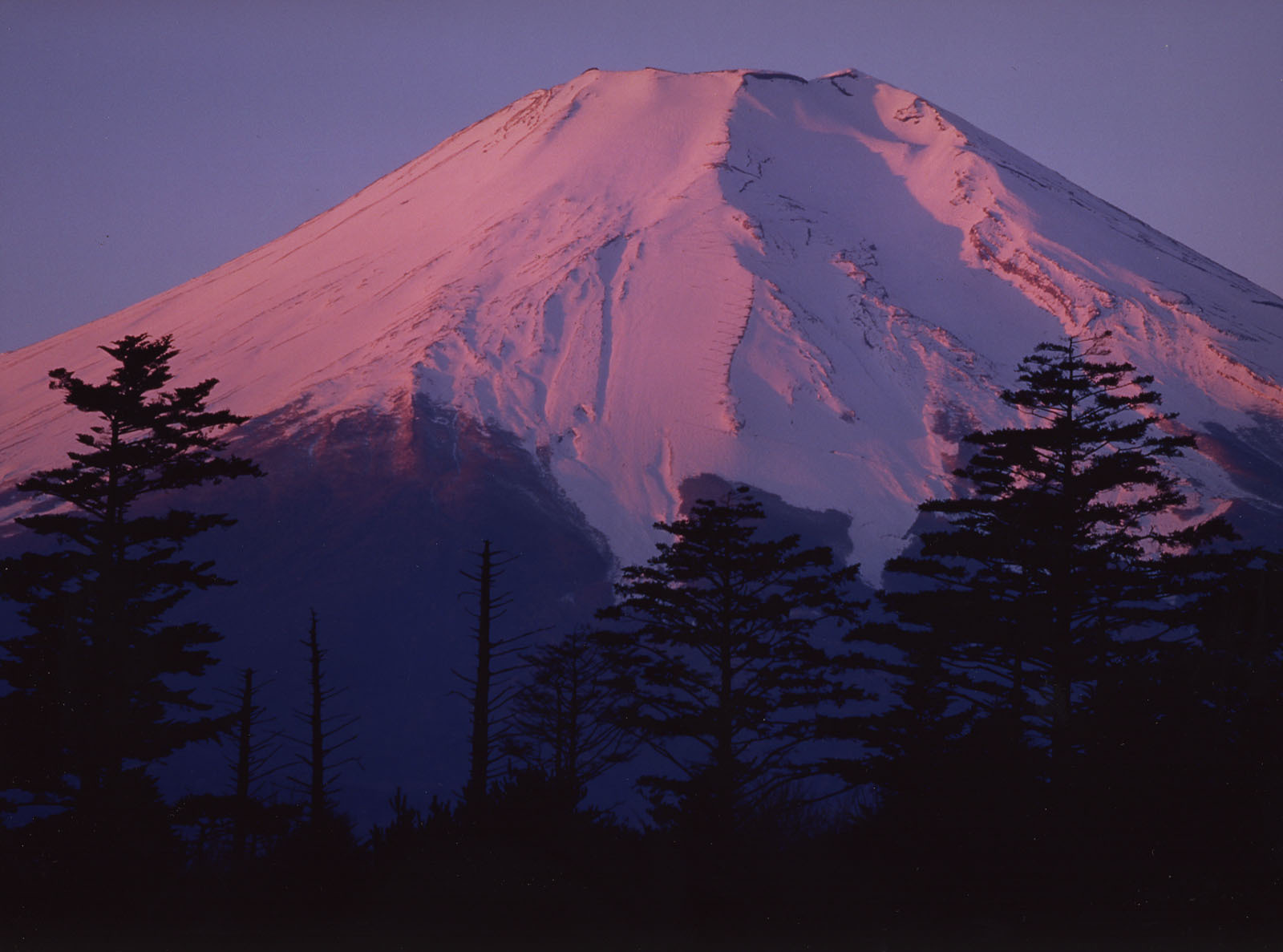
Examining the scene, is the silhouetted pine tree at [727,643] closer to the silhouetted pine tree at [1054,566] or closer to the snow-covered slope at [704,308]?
the silhouetted pine tree at [1054,566]

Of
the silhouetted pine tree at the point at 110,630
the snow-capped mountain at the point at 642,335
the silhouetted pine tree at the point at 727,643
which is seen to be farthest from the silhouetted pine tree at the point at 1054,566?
the snow-capped mountain at the point at 642,335

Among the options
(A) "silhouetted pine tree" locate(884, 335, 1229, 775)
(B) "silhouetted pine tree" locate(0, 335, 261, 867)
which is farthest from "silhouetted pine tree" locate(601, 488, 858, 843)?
(B) "silhouetted pine tree" locate(0, 335, 261, 867)

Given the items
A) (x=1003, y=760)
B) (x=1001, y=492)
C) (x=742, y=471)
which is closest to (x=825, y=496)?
(x=742, y=471)

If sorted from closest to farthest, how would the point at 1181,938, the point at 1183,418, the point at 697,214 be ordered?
the point at 1181,938 < the point at 1183,418 < the point at 697,214

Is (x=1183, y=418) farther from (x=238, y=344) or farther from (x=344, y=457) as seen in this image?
(x=238, y=344)

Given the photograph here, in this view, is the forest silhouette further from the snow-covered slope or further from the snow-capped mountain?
the snow-covered slope

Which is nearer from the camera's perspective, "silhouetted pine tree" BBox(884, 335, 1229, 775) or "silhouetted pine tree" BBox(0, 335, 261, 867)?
"silhouetted pine tree" BBox(0, 335, 261, 867)
